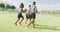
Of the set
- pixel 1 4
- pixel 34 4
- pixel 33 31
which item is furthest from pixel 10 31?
pixel 1 4

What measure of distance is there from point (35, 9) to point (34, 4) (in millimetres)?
389

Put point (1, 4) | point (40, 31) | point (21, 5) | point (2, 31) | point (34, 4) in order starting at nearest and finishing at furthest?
1. point (2, 31)
2. point (40, 31)
3. point (34, 4)
4. point (21, 5)
5. point (1, 4)

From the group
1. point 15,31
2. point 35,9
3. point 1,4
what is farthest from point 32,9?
point 1,4

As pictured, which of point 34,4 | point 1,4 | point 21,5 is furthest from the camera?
point 1,4

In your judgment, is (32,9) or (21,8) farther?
(21,8)

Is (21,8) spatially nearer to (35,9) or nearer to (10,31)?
(35,9)

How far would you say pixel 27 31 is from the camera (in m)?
14.6

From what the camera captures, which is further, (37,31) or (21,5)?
(21,5)

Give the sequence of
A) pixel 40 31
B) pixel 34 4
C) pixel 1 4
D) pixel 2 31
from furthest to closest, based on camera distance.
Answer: pixel 1 4, pixel 34 4, pixel 40 31, pixel 2 31

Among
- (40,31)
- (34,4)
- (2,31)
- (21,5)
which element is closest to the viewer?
(2,31)

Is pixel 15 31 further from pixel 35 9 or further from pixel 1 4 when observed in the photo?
pixel 1 4

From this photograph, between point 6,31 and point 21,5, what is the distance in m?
4.51

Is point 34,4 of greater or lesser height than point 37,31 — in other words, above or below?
above

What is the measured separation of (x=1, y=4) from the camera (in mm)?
141125
